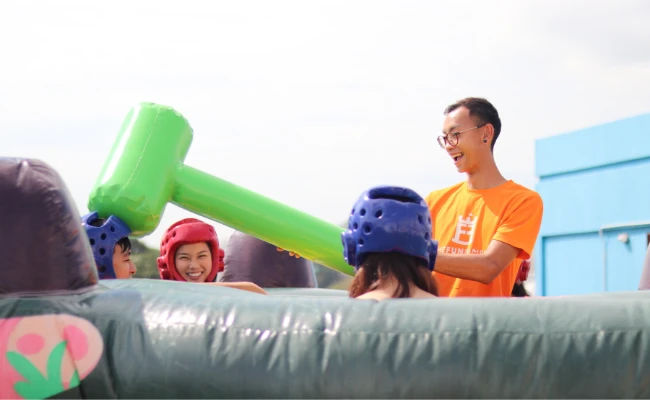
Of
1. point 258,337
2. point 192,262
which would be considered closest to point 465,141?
point 192,262

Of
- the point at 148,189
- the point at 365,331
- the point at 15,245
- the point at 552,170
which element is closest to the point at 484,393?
the point at 365,331

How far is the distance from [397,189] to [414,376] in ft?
2.07

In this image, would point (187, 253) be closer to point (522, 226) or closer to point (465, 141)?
point (465, 141)

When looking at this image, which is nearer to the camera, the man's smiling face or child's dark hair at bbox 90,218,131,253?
child's dark hair at bbox 90,218,131,253

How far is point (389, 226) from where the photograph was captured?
2.44 m

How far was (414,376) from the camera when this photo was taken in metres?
2.05

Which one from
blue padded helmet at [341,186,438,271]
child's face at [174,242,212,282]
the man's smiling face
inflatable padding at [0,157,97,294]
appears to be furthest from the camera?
child's face at [174,242,212,282]

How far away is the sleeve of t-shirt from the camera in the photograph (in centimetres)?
324

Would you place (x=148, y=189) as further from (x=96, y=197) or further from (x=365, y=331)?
(x=365, y=331)

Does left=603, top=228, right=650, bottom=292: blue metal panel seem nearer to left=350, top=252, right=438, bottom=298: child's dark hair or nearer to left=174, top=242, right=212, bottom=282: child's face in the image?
left=174, top=242, right=212, bottom=282: child's face

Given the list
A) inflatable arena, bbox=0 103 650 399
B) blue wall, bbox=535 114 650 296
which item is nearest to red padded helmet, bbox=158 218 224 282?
inflatable arena, bbox=0 103 650 399

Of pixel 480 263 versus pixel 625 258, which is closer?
pixel 480 263

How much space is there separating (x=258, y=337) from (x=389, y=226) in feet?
1.62

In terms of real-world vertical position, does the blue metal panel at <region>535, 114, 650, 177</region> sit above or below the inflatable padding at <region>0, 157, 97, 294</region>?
above
